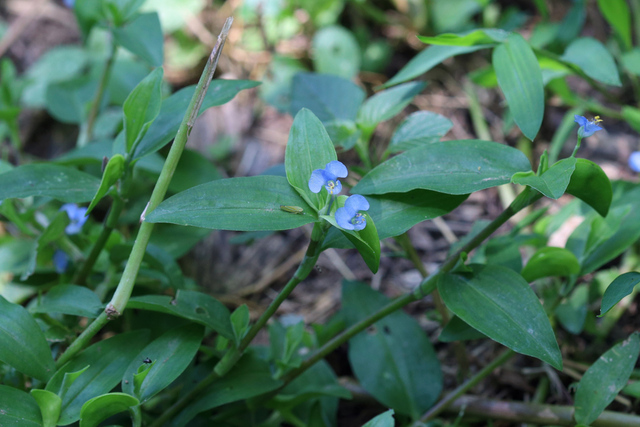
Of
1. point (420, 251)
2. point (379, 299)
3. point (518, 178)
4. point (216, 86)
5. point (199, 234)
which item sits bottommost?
point (420, 251)

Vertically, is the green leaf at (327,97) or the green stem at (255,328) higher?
the green leaf at (327,97)

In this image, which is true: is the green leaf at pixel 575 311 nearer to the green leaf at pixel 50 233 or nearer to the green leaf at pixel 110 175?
the green leaf at pixel 110 175

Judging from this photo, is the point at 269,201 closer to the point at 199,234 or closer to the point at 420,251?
the point at 199,234

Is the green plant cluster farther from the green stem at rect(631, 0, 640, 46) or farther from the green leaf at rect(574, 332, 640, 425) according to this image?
the green stem at rect(631, 0, 640, 46)

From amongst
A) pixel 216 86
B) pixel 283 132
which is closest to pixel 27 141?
pixel 283 132

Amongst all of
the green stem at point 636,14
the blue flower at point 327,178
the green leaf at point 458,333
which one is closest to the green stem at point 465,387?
the green leaf at point 458,333

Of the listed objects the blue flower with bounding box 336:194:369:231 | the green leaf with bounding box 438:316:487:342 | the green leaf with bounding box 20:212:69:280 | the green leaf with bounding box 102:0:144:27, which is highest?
the green leaf with bounding box 102:0:144:27

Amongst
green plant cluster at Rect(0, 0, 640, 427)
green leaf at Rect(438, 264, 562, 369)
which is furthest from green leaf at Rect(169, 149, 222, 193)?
green leaf at Rect(438, 264, 562, 369)
